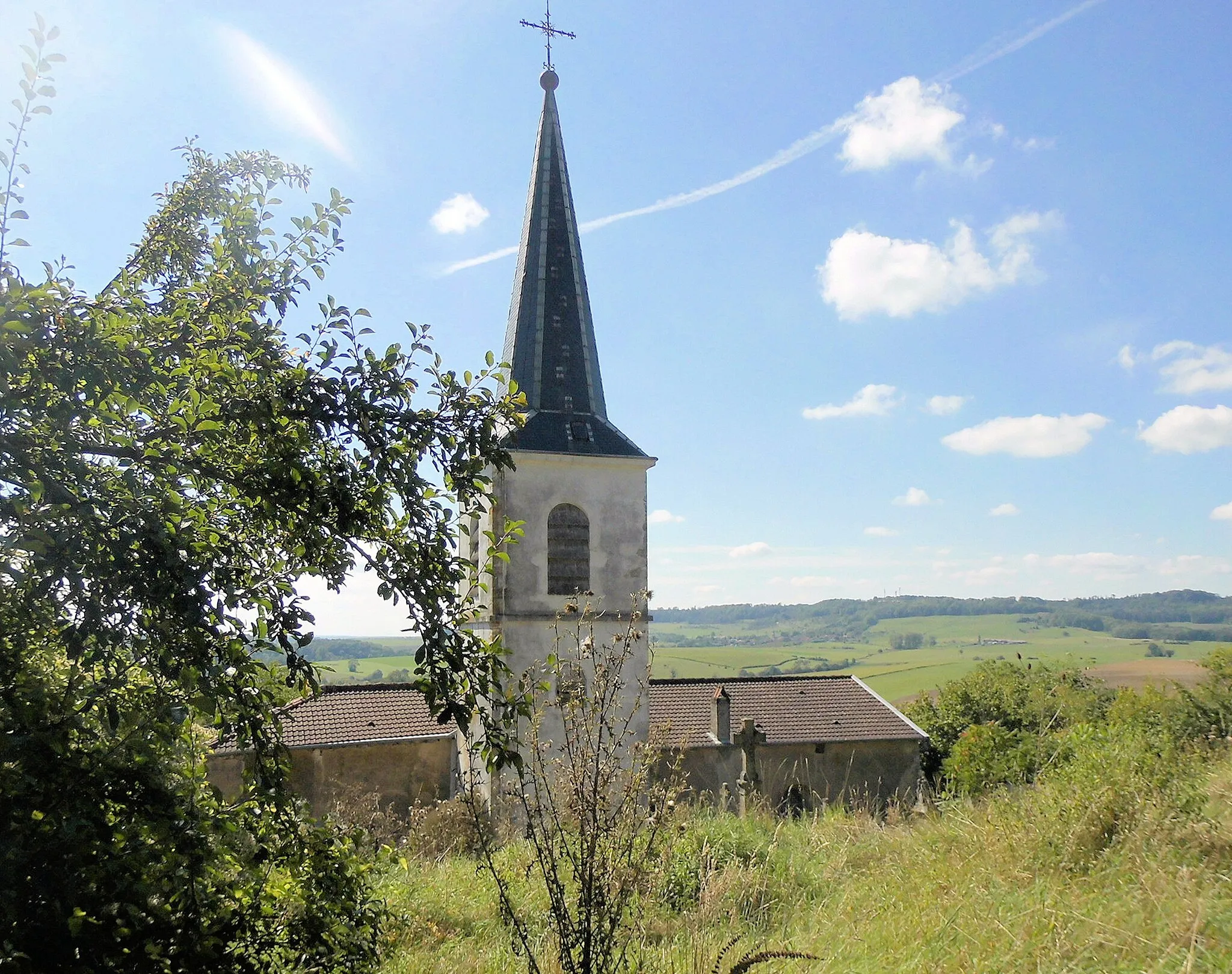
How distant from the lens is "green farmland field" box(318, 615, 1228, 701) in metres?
60.0

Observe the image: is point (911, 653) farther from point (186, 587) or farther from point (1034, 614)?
point (186, 587)

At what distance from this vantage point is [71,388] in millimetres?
2037

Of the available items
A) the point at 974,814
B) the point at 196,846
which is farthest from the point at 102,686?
the point at 974,814

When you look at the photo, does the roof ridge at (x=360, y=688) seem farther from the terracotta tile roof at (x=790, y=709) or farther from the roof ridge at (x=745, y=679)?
the roof ridge at (x=745, y=679)

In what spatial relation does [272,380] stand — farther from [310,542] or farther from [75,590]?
[75,590]

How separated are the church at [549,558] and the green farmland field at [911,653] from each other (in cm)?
1165

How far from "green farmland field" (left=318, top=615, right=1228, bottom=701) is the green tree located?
25924 millimetres

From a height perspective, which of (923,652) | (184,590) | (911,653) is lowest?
(911,653)

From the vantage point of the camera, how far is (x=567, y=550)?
14195 mm

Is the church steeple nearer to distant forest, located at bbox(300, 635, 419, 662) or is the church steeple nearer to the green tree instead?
the green tree

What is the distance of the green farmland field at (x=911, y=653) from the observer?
60031 millimetres

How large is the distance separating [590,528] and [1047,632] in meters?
112

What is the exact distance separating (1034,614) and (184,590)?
147960 mm

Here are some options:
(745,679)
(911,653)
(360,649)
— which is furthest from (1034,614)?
(745,679)
